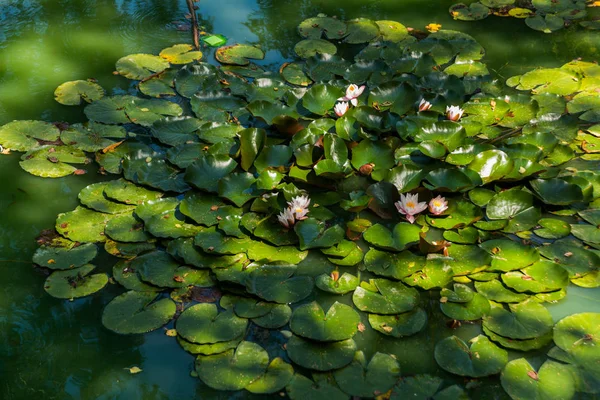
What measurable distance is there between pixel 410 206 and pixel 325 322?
29.7 inches

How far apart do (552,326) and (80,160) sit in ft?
8.33

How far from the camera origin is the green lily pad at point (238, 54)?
4.18 metres

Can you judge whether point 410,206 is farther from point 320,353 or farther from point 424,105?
point 320,353

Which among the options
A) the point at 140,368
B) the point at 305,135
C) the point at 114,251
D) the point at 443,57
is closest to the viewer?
the point at 140,368

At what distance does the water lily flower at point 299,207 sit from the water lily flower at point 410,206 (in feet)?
1.45

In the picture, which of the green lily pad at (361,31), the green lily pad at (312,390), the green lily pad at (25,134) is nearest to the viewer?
the green lily pad at (312,390)

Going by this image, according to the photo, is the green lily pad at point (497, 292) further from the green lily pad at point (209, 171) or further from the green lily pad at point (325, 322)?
the green lily pad at point (209, 171)

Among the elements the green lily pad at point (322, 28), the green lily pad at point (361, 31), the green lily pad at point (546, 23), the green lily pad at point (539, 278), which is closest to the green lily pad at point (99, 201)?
the green lily pad at point (539, 278)

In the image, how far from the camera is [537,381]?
89.7 inches

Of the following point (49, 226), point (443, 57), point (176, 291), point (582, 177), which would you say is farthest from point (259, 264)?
point (443, 57)

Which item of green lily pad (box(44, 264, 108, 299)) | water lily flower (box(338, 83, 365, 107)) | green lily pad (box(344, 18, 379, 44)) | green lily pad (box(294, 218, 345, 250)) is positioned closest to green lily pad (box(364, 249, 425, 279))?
green lily pad (box(294, 218, 345, 250))

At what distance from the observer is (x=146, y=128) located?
3.62 meters

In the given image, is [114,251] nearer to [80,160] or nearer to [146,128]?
[80,160]

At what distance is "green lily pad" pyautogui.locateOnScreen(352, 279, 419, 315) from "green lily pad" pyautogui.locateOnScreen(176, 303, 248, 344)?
1.64 feet
